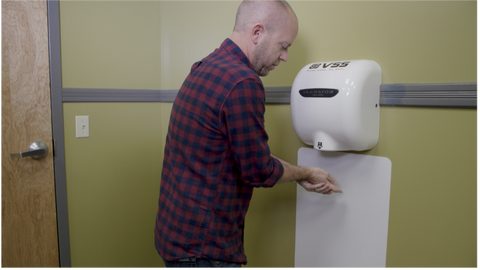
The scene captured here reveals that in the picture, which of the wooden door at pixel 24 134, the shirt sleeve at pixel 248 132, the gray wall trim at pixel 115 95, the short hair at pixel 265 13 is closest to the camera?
the shirt sleeve at pixel 248 132

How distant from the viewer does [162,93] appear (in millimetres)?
1884

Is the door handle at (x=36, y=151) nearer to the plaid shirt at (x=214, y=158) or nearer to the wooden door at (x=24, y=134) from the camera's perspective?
the wooden door at (x=24, y=134)

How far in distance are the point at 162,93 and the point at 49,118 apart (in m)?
0.62

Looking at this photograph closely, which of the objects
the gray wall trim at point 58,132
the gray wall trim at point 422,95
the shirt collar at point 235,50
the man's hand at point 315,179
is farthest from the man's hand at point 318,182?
the gray wall trim at point 58,132

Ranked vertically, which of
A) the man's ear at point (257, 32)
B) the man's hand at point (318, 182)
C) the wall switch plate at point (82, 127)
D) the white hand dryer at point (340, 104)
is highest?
the man's ear at point (257, 32)

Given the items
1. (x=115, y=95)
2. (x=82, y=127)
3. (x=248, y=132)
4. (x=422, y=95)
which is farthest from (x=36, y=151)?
(x=422, y=95)

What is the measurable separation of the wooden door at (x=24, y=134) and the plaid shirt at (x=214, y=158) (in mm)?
752

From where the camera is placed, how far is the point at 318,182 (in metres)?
1.14

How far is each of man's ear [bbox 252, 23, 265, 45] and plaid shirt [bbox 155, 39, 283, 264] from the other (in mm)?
66

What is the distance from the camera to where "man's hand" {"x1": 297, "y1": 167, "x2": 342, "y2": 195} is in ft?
3.69

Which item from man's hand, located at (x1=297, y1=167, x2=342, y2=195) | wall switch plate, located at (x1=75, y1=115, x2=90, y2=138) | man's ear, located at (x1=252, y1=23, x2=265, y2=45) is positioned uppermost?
man's ear, located at (x1=252, y1=23, x2=265, y2=45)

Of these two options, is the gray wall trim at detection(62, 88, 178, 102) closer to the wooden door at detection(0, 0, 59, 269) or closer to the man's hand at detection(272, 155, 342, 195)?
the wooden door at detection(0, 0, 59, 269)

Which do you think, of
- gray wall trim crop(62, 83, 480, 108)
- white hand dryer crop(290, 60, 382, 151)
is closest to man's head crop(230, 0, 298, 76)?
white hand dryer crop(290, 60, 382, 151)

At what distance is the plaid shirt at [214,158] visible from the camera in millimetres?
926
